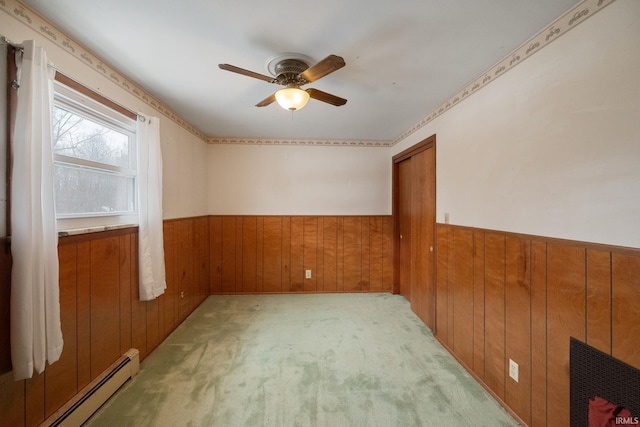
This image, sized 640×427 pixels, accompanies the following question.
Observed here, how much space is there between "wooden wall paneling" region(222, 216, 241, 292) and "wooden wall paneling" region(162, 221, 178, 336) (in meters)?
1.00

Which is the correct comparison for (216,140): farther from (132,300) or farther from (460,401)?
(460,401)

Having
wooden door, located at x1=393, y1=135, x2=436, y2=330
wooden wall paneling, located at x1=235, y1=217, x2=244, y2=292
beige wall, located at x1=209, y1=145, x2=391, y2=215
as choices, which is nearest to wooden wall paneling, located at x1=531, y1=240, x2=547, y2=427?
wooden door, located at x1=393, y1=135, x2=436, y2=330

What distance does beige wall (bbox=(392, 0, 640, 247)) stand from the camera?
1.01 m

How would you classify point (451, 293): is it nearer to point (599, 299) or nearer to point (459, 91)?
point (599, 299)

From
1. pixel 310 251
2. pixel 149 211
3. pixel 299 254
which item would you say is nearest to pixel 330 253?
pixel 310 251

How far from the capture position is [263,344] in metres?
2.28

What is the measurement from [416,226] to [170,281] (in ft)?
9.56

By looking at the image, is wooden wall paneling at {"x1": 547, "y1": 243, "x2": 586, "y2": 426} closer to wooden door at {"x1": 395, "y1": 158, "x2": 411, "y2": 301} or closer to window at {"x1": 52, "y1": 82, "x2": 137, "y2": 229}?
wooden door at {"x1": 395, "y1": 158, "x2": 411, "y2": 301}

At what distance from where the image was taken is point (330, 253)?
3.69 metres

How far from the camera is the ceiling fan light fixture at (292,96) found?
61.7 inches

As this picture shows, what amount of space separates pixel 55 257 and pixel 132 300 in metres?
0.88

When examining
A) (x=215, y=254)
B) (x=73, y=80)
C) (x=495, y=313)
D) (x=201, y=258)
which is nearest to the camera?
(x=73, y=80)

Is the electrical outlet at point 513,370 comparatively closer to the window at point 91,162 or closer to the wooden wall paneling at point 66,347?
the wooden wall paneling at point 66,347

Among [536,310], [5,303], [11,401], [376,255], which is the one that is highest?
[5,303]
